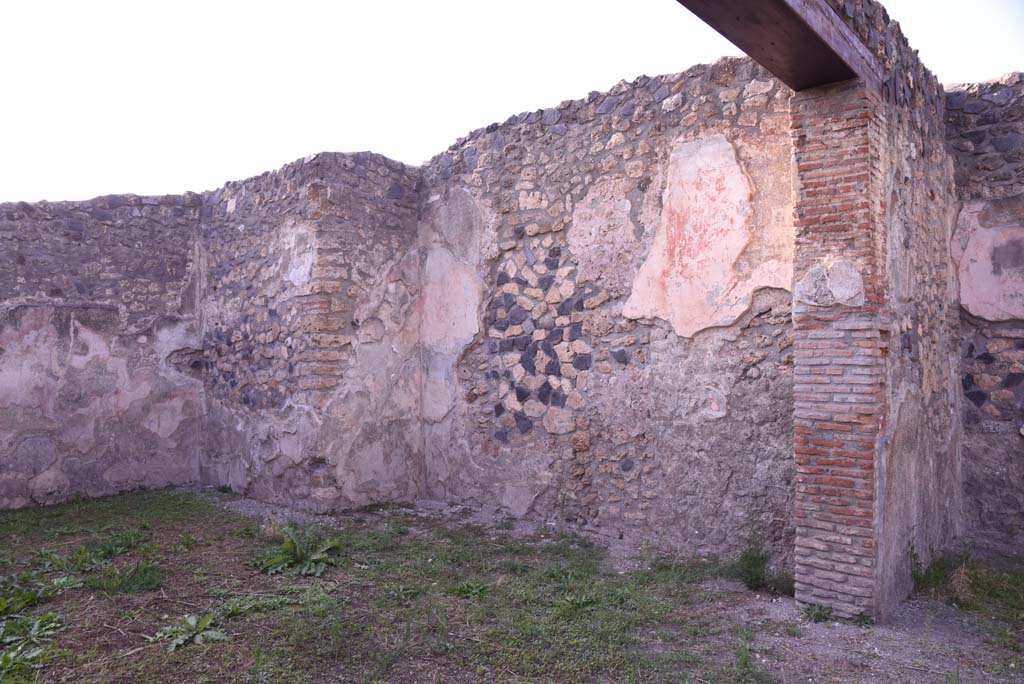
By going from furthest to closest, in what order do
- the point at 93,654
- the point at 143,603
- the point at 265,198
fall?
the point at 265,198 < the point at 143,603 < the point at 93,654

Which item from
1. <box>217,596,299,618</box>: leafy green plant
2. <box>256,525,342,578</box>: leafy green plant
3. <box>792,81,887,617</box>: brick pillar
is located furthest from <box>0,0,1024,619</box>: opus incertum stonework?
<box>217,596,299,618</box>: leafy green plant

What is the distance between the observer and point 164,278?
268 inches

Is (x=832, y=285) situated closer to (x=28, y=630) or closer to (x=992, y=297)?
(x=992, y=297)

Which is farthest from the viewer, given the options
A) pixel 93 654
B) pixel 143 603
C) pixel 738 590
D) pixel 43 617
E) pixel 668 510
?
pixel 668 510

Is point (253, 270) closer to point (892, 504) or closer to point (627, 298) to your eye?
point (627, 298)

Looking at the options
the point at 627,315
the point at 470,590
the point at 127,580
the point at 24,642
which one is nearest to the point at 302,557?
the point at 127,580

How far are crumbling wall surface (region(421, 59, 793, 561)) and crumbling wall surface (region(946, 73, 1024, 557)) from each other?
5.27 ft

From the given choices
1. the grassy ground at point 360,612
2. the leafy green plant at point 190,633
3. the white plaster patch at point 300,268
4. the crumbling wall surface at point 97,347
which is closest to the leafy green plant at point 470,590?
the grassy ground at point 360,612

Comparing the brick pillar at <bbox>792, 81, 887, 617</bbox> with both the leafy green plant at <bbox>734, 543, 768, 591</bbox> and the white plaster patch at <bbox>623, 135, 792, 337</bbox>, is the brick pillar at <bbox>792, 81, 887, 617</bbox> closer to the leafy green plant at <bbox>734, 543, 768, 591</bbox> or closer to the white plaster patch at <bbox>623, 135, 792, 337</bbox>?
the leafy green plant at <bbox>734, 543, 768, 591</bbox>

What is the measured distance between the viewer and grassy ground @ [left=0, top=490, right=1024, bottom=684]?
2854 millimetres

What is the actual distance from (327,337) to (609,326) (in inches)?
88.0

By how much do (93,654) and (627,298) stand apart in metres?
3.32

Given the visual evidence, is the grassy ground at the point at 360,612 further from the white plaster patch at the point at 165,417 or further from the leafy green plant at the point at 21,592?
the white plaster patch at the point at 165,417

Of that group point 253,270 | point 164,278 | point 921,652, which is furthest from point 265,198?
point 921,652
